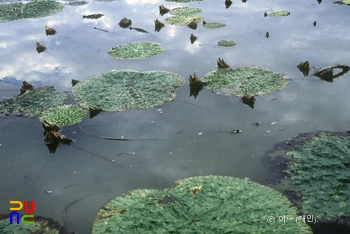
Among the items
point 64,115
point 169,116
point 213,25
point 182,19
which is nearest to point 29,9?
point 182,19

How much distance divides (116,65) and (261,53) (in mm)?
3824

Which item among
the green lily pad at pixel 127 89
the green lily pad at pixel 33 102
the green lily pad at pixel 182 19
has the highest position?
the green lily pad at pixel 182 19

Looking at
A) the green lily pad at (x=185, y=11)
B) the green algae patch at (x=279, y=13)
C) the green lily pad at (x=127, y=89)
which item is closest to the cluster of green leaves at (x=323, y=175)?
the green lily pad at (x=127, y=89)

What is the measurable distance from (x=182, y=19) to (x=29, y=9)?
6822mm

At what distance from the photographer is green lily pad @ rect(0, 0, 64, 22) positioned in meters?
14.4

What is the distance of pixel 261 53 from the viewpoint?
9.58m

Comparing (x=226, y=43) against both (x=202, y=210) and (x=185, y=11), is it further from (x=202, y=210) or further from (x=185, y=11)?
(x=202, y=210)

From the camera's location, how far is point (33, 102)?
802 cm

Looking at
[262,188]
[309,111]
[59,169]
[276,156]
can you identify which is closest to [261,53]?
[309,111]

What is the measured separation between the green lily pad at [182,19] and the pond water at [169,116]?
0.54 meters

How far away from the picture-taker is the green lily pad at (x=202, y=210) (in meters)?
4.52

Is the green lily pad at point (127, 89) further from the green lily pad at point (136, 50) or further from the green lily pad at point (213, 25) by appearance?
the green lily pad at point (213, 25)

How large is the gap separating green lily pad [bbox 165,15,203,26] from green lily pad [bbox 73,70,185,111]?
4.24 meters

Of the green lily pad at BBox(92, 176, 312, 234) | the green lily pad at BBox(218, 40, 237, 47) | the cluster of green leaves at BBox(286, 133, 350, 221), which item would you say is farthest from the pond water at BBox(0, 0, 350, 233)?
the cluster of green leaves at BBox(286, 133, 350, 221)
